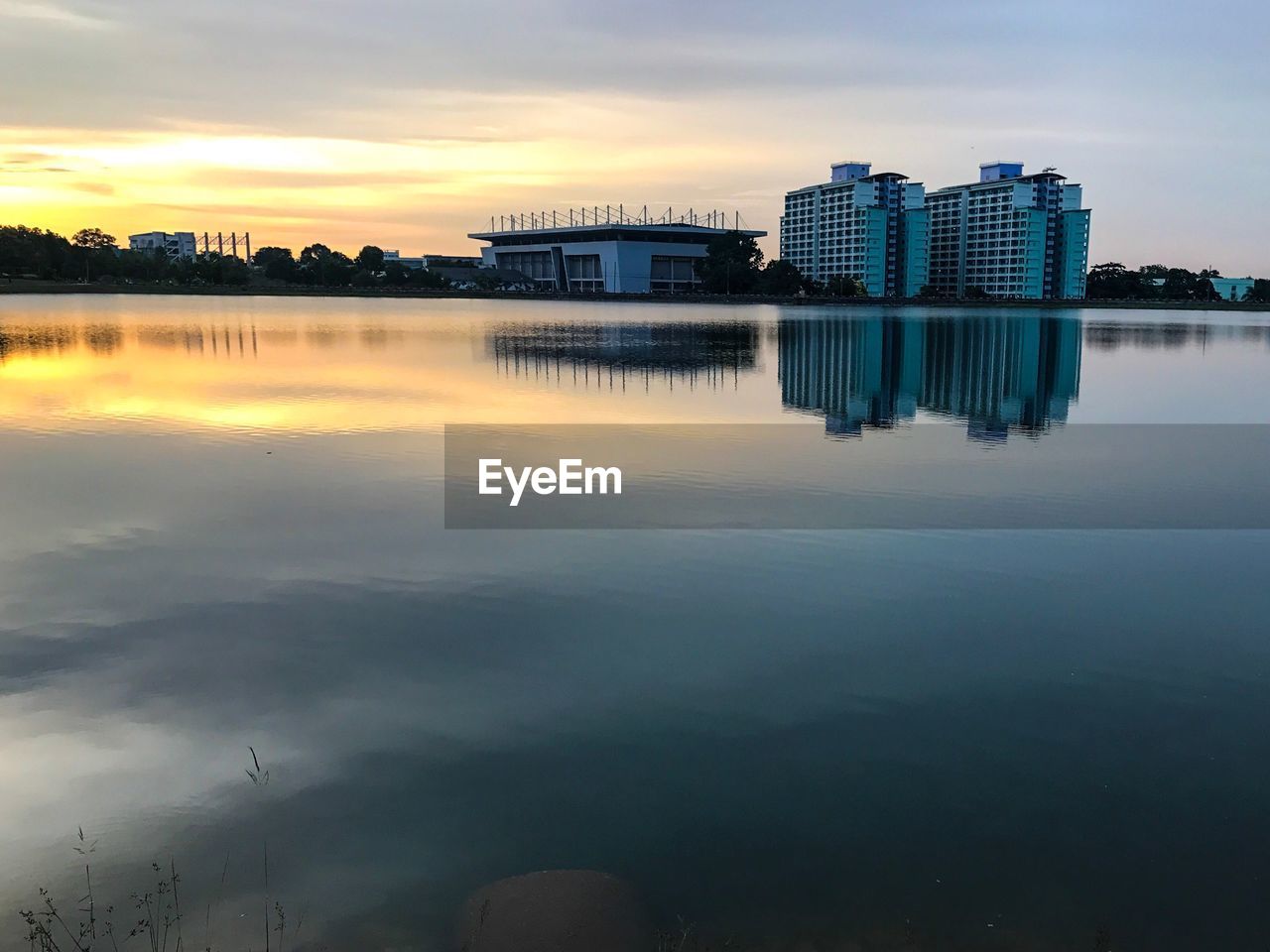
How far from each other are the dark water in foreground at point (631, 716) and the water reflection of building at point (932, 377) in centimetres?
1313

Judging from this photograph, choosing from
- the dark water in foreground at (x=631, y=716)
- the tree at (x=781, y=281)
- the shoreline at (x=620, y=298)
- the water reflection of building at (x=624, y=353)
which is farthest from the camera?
the tree at (x=781, y=281)

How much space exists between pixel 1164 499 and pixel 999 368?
26.9m

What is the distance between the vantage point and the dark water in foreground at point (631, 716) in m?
6.27

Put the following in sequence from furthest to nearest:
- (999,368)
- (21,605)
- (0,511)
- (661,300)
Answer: (661,300), (999,368), (0,511), (21,605)

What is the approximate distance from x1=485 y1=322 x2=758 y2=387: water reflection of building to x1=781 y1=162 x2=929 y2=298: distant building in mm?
109075

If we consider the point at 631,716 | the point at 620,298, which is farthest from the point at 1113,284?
the point at 631,716

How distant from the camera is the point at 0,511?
15398 millimetres

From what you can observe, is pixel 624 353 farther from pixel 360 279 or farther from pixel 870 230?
pixel 360 279

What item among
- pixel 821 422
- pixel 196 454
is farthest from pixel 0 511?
pixel 821 422

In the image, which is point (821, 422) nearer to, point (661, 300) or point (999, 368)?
point (999, 368)

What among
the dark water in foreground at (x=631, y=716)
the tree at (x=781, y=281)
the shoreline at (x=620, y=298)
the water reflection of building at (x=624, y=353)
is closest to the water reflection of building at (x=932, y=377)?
the water reflection of building at (x=624, y=353)

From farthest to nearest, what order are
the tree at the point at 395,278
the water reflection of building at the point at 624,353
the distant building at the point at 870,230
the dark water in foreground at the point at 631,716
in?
1. the tree at the point at 395,278
2. the distant building at the point at 870,230
3. the water reflection of building at the point at 624,353
4. the dark water in foreground at the point at 631,716

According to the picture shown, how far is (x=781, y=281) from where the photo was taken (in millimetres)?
150875

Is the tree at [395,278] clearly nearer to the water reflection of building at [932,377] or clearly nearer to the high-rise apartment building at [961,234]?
the high-rise apartment building at [961,234]
